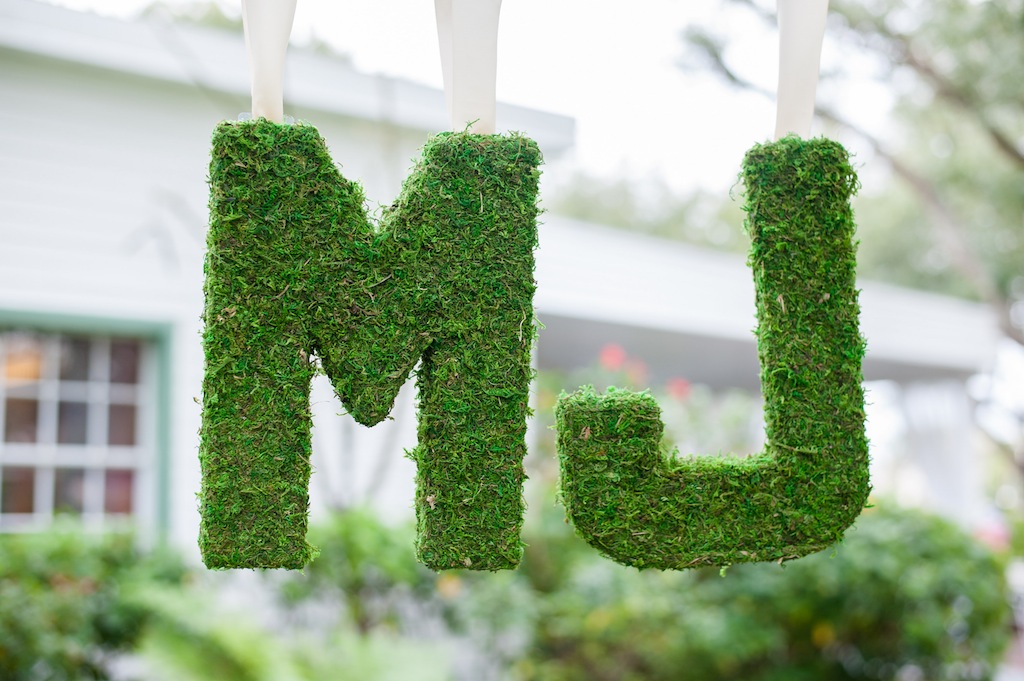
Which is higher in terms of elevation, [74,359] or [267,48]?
[267,48]

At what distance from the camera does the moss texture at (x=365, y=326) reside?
4.06 ft

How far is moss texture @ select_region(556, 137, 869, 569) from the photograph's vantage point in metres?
1.35

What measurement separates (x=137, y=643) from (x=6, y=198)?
7.40 ft

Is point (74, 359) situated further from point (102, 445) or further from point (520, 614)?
point (520, 614)

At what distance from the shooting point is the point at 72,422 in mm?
4898

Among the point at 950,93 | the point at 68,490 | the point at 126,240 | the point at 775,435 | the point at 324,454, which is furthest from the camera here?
the point at 950,93

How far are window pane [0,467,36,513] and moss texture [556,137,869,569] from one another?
4.22 m

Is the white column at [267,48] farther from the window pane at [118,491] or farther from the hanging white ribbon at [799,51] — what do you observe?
the window pane at [118,491]

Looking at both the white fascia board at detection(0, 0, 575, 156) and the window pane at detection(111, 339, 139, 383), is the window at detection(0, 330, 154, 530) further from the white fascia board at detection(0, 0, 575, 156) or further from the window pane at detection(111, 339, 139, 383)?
the white fascia board at detection(0, 0, 575, 156)

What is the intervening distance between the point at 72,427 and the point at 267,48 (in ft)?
13.7

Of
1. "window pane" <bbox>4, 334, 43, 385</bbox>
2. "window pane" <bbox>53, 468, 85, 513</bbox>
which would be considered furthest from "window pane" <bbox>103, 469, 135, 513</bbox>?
"window pane" <bbox>4, 334, 43, 385</bbox>

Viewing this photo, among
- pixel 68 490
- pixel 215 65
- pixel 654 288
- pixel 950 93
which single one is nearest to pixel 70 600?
pixel 68 490

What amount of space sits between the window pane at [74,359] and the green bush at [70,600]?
81 cm

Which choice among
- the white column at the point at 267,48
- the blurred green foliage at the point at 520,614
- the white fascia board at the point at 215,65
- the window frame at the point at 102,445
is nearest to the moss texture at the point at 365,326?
the white column at the point at 267,48
